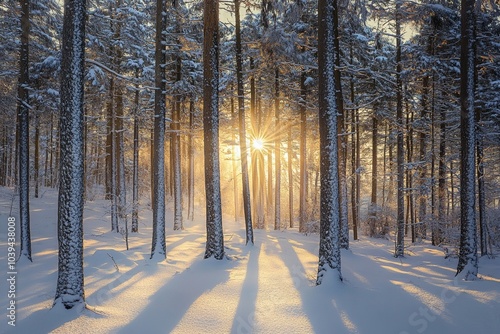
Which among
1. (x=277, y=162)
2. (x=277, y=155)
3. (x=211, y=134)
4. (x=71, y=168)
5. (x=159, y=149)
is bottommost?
(x=71, y=168)

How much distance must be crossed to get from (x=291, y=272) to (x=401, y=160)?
9045mm

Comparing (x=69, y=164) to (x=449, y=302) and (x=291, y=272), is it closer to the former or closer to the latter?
(x=291, y=272)

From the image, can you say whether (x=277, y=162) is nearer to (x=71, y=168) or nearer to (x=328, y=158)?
(x=328, y=158)

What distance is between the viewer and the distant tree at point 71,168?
5.61 meters

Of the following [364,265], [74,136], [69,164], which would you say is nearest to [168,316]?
[69,164]

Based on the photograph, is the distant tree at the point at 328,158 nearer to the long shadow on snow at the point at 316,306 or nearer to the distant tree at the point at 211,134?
the long shadow on snow at the point at 316,306

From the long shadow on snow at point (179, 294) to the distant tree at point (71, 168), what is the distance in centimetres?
143

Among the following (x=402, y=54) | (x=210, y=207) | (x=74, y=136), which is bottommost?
(x=210, y=207)

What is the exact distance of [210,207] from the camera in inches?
382

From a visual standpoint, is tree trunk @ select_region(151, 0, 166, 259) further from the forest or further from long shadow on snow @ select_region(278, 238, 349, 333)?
long shadow on snow @ select_region(278, 238, 349, 333)

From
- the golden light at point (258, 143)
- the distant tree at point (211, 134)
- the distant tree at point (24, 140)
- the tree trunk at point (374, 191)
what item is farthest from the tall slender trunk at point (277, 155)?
the distant tree at point (24, 140)

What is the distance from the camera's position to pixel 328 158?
7234 mm

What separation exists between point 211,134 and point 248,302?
5.63 metres

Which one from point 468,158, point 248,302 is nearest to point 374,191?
point 468,158
